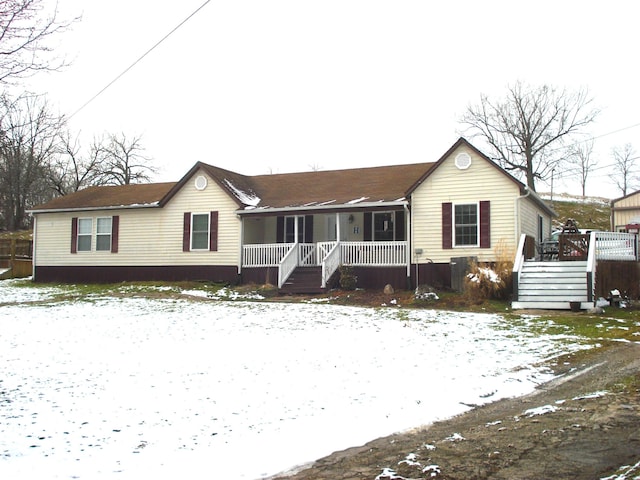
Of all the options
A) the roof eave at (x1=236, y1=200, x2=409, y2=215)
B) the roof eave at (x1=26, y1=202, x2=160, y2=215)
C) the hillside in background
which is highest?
the hillside in background

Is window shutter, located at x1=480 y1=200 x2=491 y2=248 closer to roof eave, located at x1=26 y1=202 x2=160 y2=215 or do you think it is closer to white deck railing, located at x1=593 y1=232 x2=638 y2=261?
white deck railing, located at x1=593 y1=232 x2=638 y2=261

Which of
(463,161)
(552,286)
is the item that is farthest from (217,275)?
(552,286)

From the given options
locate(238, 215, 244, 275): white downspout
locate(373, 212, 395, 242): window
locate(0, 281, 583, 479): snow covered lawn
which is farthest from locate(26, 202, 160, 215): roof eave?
locate(0, 281, 583, 479): snow covered lawn

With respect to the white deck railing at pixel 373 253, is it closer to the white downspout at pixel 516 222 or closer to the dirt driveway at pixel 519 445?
the white downspout at pixel 516 222

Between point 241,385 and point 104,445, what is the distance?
2334mm

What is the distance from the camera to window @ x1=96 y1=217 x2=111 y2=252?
79.7 feet

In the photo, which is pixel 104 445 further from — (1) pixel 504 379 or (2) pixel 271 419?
(1) pixel 504 379

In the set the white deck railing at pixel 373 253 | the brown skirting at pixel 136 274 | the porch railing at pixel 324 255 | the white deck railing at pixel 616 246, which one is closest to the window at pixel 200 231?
the brown skirting at pixel 136 274

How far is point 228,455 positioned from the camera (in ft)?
15.7

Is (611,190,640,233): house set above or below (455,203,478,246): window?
above

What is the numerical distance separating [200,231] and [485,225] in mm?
11162

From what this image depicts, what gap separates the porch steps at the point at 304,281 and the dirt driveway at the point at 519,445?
40.7 ft

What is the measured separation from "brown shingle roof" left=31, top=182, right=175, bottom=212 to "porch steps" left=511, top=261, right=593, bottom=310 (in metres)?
14.9

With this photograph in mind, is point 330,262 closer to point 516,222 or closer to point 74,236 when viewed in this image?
point 516,222
